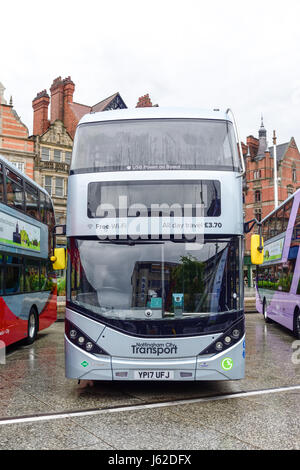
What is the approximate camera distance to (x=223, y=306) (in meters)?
7.21

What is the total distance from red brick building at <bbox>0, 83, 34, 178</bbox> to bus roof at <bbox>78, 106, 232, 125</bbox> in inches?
1265

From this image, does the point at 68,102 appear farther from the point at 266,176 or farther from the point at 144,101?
the point at 266,176

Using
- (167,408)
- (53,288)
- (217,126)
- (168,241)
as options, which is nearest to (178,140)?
(217,126)

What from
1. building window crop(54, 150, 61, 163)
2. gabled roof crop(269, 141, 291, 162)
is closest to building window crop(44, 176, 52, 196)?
building window crop(54, 150, 61, 163)

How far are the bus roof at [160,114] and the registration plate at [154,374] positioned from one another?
3.88m

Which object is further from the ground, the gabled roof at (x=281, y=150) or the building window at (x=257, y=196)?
the gabled roof at (x=281, y=150)

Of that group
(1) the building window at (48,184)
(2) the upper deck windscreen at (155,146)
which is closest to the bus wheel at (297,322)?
(2) the upper deck windscreen at (155,146)

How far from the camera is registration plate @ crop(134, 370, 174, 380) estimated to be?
695cm

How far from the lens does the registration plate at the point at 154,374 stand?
22.8ft

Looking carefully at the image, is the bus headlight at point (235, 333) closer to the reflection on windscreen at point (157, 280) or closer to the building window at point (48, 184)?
the reflection on windscreen at point (157, 280)

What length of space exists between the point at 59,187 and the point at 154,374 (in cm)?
3684

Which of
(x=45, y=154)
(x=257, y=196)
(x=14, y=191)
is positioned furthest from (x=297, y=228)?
(x=257, y=196)
